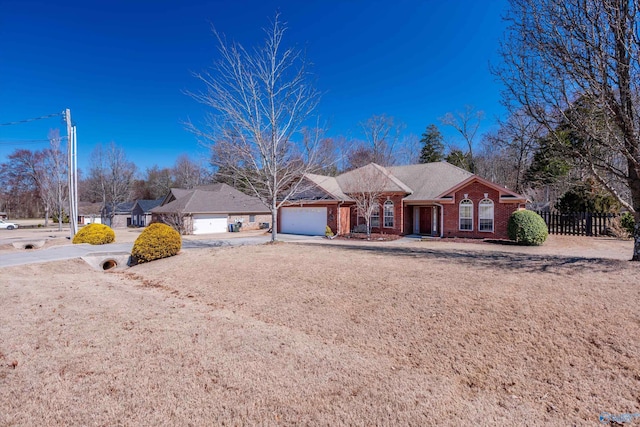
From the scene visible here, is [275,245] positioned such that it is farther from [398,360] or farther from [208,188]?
[208,188]

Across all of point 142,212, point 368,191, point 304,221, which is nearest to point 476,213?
point 368,191

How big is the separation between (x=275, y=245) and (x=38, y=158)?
186 feet

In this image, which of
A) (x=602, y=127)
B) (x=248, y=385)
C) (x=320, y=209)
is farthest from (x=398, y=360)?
(x=320, y=209)

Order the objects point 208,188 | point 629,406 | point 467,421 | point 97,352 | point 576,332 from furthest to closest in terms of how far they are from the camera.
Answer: point 208,188 < point 576,332 < point 97,352 < point 629,406 < point 467,421

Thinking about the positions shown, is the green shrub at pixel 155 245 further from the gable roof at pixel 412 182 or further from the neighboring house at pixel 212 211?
the neighboring house at pixel 212 211

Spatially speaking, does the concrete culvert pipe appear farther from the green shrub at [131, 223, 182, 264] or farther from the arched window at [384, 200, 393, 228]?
the arched window at [384, 200, 393, 228]

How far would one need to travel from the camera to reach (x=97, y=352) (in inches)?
170

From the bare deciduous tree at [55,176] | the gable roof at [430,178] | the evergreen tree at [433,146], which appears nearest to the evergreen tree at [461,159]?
the evergreen tree at [433,146]

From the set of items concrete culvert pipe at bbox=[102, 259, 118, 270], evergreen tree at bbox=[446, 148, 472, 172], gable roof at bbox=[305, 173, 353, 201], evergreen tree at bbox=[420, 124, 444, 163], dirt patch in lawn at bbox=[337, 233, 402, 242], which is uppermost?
evergreen tree at bbox=[420, 124, 444, 163]

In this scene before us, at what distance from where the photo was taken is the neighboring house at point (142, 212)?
40531 mm

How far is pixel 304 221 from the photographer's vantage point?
24891mm

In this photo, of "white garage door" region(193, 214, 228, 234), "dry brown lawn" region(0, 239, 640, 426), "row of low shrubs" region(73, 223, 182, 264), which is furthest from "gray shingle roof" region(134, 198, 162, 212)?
"dry brown lawn" region(0, 239, 640, 426)

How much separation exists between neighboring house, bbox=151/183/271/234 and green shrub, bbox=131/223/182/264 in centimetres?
1509

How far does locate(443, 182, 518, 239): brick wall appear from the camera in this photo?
18.4m
